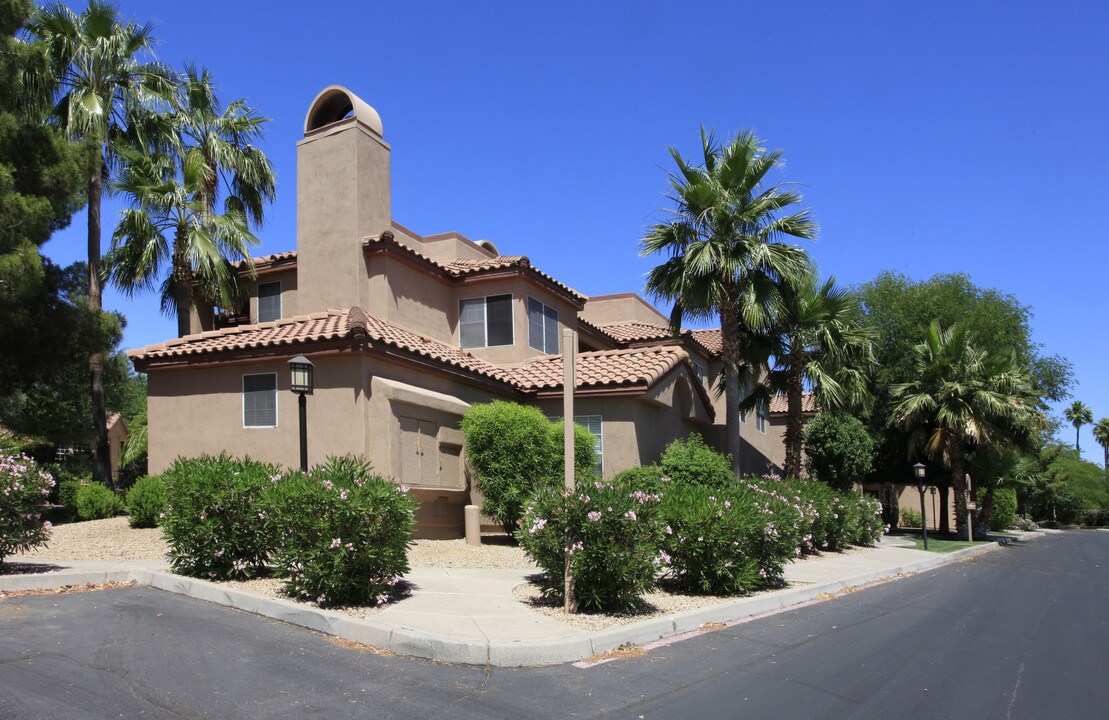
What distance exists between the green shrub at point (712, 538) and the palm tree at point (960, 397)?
19037 mm

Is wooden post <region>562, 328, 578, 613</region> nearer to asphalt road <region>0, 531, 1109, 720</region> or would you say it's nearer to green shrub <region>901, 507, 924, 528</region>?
asphalt road <region>0, 531, 1109, 720</region>

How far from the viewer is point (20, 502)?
407 inches

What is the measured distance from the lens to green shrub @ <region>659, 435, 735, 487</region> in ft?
58.0

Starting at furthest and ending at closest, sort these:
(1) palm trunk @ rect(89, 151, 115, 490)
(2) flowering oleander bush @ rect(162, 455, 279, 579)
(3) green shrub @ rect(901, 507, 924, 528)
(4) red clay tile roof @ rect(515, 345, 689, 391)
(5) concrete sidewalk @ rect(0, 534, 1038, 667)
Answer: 1. (3) green shrub @ rect(901, 507, 924, 528)
2. (1) palm trunk @ rect(89, 151, 115, 490)
3. (4) red clay tile roof @ rect(515, 345, 689, 391)
4. (2) flowering oleander bush @ rect(162, 455, 279, 579)
5. (5) concrete sidewalk @ rect(0, 534, 1038, 667)

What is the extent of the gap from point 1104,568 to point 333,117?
73.7ft

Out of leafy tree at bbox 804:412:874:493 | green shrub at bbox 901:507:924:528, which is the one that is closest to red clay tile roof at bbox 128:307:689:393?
leafy tree at bbox 804:412:874:493

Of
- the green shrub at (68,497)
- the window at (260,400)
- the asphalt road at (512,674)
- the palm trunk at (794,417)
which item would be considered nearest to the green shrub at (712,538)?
A: the asphalt road at (512,674)

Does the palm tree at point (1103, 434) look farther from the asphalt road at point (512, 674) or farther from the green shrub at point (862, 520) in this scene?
the asphalt road at point (512, 674)

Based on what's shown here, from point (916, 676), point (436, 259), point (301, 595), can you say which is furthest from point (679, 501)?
point (436, 259)

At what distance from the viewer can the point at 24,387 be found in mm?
19844

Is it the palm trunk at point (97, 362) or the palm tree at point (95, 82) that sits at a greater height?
the palm tree at point (95, 82)

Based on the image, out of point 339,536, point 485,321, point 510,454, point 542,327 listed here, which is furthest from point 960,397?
point 339,536

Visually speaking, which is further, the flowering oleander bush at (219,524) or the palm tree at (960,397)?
the palm tree at (960,397)

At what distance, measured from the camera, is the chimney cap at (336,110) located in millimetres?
19497
